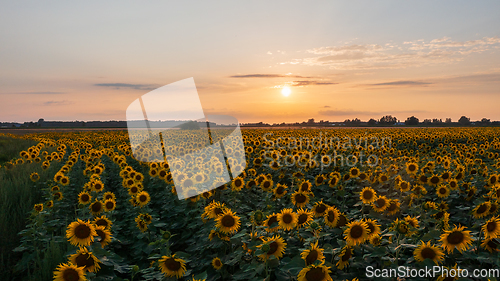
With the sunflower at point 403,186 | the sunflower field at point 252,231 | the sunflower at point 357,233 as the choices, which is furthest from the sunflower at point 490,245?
the sunflower at point 403,186

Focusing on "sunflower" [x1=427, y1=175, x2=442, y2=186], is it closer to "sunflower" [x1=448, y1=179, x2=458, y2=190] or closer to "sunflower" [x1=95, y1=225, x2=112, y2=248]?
"sunflower" [x1=448, y1=179, x2=458, y2=190]

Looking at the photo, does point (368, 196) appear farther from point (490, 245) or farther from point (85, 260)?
point (85, 260)

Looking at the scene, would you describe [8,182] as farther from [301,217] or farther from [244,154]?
[301,217]

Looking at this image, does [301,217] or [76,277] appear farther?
[301,217]

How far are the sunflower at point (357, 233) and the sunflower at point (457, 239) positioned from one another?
86 centimetres

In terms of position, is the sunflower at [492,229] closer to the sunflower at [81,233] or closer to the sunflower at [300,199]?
the sunflower at [300,199]

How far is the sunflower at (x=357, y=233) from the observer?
330 centimetres

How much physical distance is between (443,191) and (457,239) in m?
4.34

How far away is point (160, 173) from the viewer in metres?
8.21

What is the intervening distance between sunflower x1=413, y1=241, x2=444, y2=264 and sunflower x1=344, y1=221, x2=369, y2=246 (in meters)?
0.55

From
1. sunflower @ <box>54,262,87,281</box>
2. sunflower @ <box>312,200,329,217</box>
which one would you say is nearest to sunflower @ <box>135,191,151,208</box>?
sunflower @ <box>54,262,87,281</box>

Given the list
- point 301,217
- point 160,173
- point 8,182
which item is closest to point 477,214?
point 301,217

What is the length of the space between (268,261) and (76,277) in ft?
6.74

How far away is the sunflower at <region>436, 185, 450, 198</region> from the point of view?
674 centimetres
